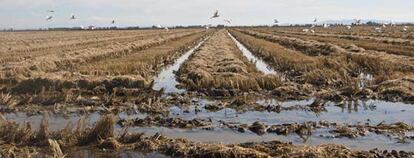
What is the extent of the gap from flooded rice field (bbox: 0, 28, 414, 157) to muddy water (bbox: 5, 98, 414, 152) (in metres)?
0.03

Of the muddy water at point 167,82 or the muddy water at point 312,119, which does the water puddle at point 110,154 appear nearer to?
the muddy water at point 312,119

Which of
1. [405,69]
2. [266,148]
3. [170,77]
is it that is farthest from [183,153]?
[405,69]

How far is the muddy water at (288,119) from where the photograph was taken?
1218cm

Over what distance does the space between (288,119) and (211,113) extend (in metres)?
2.29

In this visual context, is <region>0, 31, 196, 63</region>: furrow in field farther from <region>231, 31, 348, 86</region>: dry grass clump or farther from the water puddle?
the water puddle

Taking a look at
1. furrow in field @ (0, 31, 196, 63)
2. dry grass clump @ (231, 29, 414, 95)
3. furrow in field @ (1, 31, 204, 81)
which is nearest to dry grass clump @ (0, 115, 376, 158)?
dry grass clump @ (231, 29, 414, 95)

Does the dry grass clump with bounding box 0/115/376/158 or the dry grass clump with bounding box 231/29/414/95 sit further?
the dry grass clump with bounding box 231/29/414/95

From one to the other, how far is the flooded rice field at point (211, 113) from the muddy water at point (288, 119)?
26mm

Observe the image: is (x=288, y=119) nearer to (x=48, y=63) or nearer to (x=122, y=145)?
(x=122, y=145)

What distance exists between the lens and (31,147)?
10836 millimetres

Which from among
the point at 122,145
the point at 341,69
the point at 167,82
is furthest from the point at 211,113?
the point at 341,69

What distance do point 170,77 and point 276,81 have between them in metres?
6.78

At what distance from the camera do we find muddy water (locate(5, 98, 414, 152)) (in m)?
12.2

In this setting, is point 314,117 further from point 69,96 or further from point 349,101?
point 69,96
